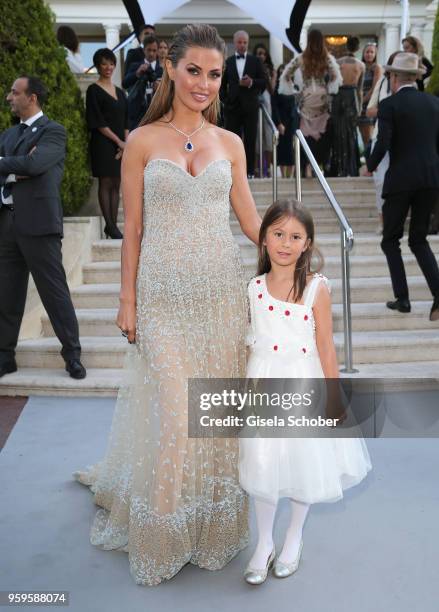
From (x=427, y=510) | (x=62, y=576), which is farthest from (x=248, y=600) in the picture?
(x=427, y=510)

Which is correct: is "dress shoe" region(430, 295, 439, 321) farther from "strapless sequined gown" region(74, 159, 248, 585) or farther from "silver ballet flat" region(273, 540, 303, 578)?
"silver ballet flat" region(273, 540, 303, 578)

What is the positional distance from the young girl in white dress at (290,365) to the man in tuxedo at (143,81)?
5.35 metres

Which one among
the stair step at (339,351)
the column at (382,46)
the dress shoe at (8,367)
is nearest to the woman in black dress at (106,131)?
the stair step at (339,351)

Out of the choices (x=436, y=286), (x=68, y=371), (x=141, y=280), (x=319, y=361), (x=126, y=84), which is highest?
(x=126, y=84)

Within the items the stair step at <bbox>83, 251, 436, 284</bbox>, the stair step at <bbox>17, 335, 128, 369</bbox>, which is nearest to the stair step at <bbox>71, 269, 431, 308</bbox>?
the stair step at <bbox>83, 251, 436, 284</bbox>

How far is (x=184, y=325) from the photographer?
9.18 ft

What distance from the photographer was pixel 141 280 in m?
2.80

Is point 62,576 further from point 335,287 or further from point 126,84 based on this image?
point 126,84

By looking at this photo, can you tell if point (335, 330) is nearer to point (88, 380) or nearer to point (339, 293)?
point (339, 293)

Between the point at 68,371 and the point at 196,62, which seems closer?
the point at 196,62

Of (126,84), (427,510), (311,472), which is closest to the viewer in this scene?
(311,472)

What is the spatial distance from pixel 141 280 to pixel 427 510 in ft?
5.63

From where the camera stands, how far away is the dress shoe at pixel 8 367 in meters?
5.34

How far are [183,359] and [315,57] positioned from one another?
6.09 metres
